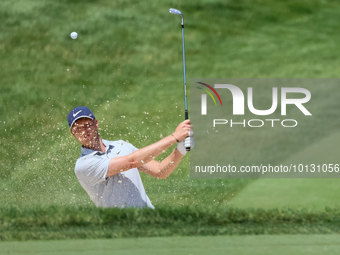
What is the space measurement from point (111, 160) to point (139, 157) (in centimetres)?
21

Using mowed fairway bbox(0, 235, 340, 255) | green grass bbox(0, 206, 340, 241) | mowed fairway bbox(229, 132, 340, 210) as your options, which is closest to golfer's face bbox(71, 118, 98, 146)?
green grass bbox(0, 206, 340, 241)

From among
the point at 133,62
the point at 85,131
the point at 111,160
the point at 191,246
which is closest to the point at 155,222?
the point at 191,246

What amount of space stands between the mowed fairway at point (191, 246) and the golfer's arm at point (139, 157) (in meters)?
1.02

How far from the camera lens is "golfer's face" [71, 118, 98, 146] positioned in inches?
132

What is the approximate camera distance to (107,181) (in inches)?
132

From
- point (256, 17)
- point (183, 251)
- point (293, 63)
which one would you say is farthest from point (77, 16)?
point (183, 251)

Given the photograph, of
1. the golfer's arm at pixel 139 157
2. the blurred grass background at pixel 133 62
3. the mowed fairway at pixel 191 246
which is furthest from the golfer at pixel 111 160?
the blurred grass background at pixel 133 62

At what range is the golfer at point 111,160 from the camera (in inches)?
126

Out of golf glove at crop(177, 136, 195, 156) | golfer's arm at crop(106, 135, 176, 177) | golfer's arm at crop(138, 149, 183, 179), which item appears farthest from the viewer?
golfer's arm at crop(138, 149, 183, 179)

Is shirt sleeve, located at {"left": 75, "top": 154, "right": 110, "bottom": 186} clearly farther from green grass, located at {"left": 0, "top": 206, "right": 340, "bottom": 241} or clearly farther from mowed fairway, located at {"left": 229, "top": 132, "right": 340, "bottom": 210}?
mowed fairway, located at {"left": 229, "top": 132, "right": 340, "bottom": 210}

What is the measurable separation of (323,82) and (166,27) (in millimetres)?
2231

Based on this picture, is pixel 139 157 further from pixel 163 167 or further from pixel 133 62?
pixel 133 62

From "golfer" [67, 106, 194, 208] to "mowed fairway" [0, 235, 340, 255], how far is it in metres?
1.01

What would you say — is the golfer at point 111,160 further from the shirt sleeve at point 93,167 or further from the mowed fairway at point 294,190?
the mowed fairway at point 294,190
